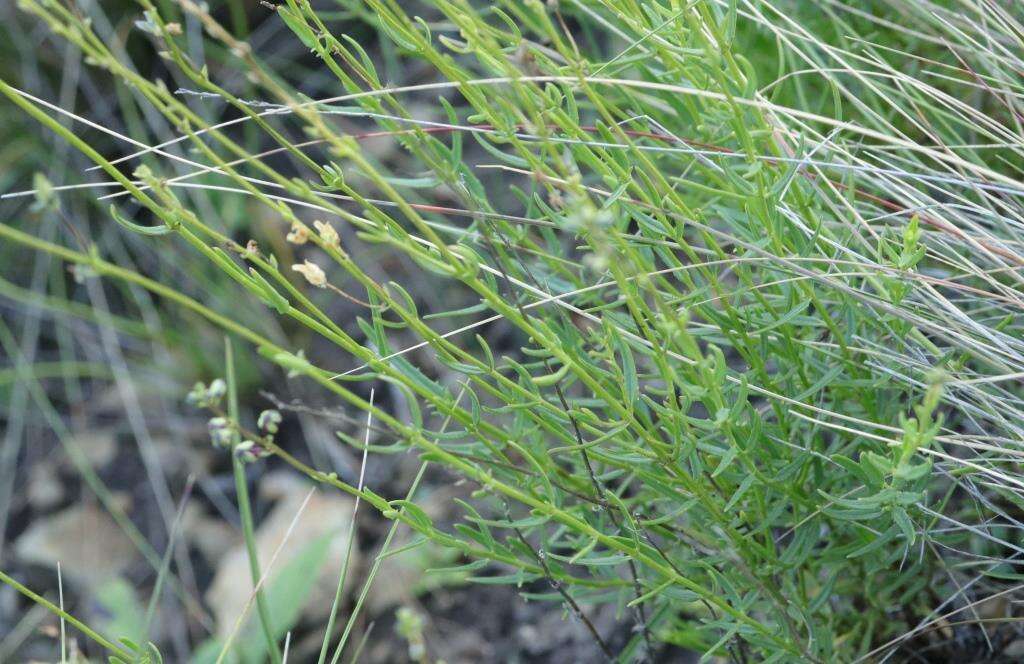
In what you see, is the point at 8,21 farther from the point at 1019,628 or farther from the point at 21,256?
the point at 1019,628

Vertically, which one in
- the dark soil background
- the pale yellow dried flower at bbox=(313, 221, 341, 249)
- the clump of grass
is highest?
the pale yellow dried flower at bbox=(313, 221, 341, 249)

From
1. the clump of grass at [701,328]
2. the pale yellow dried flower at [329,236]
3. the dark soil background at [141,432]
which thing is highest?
the pale yellow dried flower at [329,236]

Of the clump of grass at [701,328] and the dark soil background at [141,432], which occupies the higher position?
the clump of grass at [701,328]

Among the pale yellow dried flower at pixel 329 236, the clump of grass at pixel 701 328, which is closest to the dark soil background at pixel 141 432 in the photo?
the clump of grass at pixel 701 328

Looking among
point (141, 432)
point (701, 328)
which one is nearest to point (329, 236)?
point (701, 328)

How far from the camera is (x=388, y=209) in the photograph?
6.72 feet

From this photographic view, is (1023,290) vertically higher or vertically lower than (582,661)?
higher

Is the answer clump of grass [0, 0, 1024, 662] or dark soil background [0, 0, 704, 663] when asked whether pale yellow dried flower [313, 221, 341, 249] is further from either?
dark soil background [0, 0, 704, 663]

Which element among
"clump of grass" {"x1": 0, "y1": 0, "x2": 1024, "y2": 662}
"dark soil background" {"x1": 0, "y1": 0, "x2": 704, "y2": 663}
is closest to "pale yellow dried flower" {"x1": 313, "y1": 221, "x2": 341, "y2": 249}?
"clump of grass" {"x1": 0, "y1": 0, "x2": 1024, "y2": 662}

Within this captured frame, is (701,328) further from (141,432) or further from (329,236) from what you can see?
(141,432)

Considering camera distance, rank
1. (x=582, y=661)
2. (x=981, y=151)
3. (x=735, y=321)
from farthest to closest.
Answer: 1. (x=582, y=661)
2. (x=981, y=151)
3. (x=735, y=321)

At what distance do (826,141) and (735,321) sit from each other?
225mm

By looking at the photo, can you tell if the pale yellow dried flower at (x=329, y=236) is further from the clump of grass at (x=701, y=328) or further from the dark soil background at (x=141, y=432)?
the dark soil background at (x=141, y=432)

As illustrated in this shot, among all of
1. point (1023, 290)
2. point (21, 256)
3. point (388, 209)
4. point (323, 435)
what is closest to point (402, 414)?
point (323, 435)
